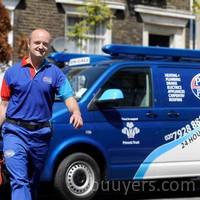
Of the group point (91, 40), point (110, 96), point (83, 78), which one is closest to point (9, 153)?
point (110, 96)

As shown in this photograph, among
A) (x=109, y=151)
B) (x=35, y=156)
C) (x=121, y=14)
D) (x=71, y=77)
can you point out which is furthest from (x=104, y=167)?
(x=121, y=14)

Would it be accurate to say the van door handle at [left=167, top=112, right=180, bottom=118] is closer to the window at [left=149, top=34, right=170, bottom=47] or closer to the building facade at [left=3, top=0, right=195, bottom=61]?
the building facade at [left=3, top=0, right=195, bottom=61]

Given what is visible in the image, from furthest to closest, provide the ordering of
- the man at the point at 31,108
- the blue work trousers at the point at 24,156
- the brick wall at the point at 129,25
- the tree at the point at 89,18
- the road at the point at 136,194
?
the brick wall at the point at 129,25 → the tree at the point at 89,18 → the road at the point at 136,194 → the man at the point at 31,108 → the blue work trousers at the point at 24,156

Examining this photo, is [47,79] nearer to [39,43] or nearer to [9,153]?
[39,43]

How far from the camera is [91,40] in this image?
1712cm

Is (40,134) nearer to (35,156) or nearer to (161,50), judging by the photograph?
(35,156)

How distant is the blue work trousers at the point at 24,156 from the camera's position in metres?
5.89

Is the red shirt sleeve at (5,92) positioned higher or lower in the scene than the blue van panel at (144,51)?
lower

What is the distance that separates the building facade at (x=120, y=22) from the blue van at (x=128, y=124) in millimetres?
6623

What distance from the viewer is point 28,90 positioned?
601cm

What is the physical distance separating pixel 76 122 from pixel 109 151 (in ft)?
9.22

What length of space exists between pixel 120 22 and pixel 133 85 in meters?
9.18

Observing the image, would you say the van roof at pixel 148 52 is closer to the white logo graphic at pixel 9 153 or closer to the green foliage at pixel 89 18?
the white logo graphic at pixel 9 153

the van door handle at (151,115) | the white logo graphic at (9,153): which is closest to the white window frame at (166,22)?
the van door handle at (151,115)
